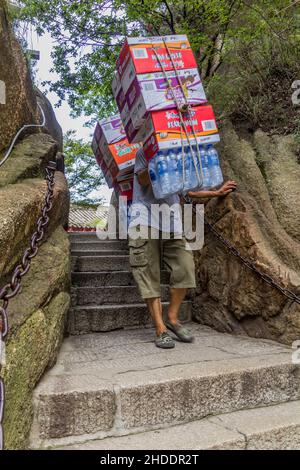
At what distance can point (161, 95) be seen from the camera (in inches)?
108

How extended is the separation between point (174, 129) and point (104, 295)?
186cm

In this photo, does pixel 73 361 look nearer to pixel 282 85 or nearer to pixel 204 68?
pixel 282 85

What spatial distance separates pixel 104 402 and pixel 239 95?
330 centimetres

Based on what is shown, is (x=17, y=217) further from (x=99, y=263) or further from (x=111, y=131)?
(x=111, y=131)

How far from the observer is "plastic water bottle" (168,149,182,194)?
8.91 feet

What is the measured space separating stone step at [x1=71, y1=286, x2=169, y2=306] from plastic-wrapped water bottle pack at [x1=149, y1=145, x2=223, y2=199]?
1444 millimetres

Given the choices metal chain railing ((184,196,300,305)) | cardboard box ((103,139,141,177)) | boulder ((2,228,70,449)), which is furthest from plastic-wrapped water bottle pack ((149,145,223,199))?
cardboard box ((103,139,141,177))

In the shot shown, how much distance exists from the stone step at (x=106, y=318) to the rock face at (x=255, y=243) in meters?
0.61

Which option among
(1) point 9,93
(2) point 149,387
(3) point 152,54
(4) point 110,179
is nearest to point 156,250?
(2) point 149,387

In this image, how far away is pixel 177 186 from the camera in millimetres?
2725

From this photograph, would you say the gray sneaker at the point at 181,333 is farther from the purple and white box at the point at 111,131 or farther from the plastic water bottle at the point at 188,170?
the purple and white box at the point at 111,131

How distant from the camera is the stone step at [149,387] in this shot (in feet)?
6.23

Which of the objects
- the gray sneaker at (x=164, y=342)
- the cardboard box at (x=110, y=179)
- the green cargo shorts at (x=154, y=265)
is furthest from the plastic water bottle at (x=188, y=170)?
the cardboard box at (x=110, y=179)

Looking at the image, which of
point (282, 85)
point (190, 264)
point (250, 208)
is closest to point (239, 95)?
point (282, 85)
